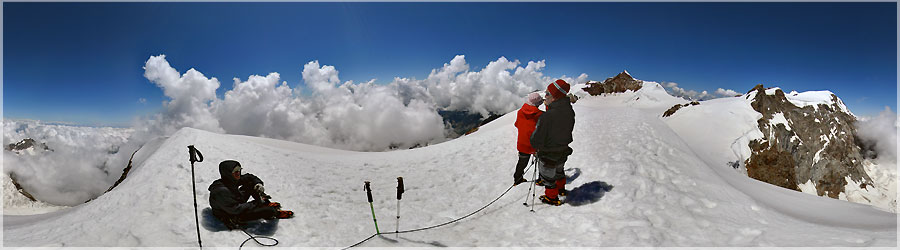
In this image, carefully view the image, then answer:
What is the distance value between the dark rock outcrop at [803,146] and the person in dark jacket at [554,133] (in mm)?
23852

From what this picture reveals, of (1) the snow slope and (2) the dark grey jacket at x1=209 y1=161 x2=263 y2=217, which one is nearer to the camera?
(1) the snow slope

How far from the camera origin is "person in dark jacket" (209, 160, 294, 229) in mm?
5848

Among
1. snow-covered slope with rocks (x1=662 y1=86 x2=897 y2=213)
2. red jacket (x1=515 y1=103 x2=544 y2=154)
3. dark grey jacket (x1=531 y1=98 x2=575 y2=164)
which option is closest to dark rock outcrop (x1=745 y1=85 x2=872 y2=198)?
snow-covered slope with rocks (x1=662 y1=86 x2=897 y2=213)

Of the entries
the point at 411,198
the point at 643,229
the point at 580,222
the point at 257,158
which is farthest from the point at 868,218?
the point at 257,158

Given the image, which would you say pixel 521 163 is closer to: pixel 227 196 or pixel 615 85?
pixel 227 196

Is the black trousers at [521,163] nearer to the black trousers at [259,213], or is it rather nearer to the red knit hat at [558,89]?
the red knit hat at [558,89]

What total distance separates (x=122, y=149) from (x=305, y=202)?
633 inches

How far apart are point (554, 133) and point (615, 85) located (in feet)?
357

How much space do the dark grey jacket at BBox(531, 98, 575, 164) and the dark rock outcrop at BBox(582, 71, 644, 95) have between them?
4063 inches

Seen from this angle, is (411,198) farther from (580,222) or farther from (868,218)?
(868,218)

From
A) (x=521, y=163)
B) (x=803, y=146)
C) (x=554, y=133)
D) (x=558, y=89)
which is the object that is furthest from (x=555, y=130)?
(x=803, y=146)

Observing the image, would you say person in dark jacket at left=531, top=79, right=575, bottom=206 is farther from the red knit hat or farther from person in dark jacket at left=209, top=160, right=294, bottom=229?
person in dark jacket at left=209, top=160, right=294, bottom=229

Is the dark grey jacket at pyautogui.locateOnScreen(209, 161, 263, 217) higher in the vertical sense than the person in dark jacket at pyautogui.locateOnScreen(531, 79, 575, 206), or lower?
lower

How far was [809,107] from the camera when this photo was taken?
4684 cm
